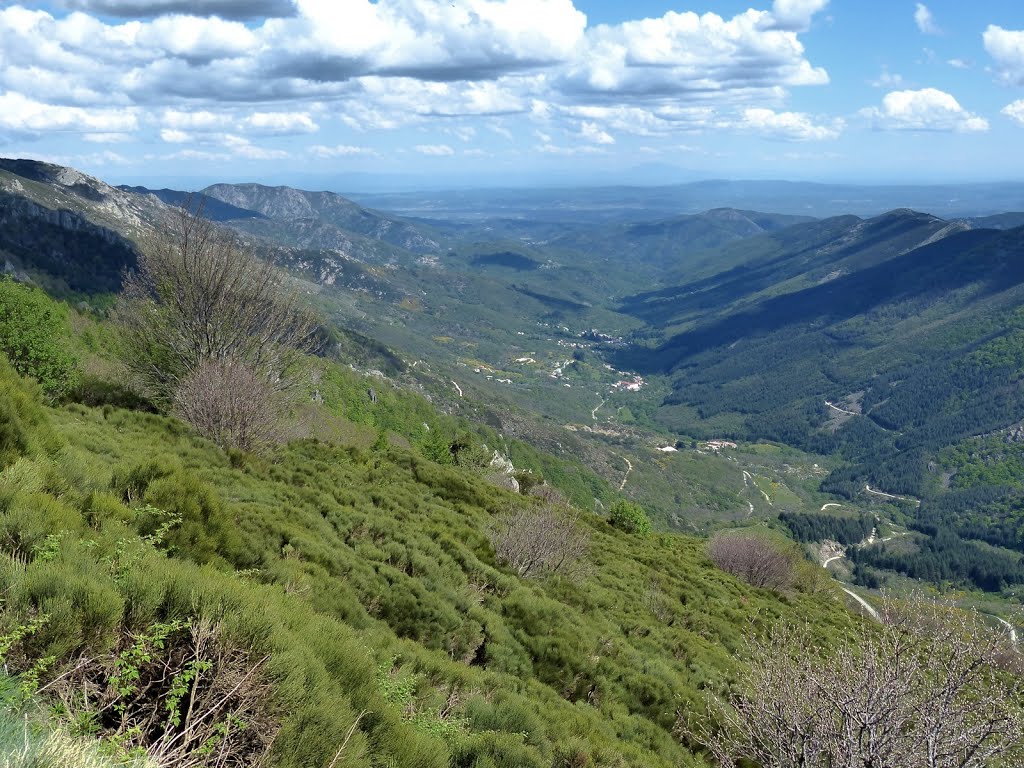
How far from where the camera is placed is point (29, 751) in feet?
10.6

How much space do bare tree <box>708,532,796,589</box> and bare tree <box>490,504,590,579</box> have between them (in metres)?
18.8

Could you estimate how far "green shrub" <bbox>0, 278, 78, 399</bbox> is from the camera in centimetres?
2641

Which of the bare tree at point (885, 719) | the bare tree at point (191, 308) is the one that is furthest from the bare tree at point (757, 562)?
the bare tree at point (191, 308)

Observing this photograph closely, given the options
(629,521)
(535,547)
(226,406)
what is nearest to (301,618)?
(535,547)

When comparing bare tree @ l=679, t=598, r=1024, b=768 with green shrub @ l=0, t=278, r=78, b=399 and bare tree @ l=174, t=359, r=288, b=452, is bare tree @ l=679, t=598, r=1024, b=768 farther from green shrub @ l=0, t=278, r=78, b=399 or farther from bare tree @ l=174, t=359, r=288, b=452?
green shrub @ l=0, t=278, r=78, b=399

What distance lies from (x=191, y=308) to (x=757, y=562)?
1391 inches

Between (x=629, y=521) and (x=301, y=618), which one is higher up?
(x=301, y=618)

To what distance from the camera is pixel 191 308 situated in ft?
85.9

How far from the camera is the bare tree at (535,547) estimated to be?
814 inches

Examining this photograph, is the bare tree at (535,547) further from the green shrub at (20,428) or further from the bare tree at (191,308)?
the green shrub at (20,428)

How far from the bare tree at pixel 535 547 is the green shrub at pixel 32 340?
771 inches

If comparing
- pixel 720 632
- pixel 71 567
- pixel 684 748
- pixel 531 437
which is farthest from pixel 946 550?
pixel 71 567

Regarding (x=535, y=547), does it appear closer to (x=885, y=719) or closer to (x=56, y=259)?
(x=885, y=719)

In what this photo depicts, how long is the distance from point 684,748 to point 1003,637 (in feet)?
20.8
